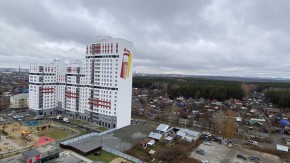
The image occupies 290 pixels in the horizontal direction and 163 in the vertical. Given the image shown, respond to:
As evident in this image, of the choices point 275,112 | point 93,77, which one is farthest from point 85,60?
point 275,112

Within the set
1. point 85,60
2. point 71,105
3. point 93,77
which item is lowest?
point 71,105

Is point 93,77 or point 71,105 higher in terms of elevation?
point 93,77

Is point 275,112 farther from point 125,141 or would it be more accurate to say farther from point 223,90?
point 125,141

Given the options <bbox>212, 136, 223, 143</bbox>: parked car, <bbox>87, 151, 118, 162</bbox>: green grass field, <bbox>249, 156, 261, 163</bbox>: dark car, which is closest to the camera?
<bbox>87, 151, 118, 162</bbox>: green grass field

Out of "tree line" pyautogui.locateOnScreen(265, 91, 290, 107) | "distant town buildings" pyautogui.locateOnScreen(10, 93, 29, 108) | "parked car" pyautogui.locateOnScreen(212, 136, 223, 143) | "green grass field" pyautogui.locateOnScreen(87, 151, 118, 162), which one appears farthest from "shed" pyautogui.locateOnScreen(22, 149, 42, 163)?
"tree line" pyautogui.locateOnScreen(265, 91, 290, 107)

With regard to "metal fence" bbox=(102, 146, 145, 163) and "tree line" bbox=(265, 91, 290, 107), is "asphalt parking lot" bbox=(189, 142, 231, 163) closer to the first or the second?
"metal fence" bbox=(102, 146, 145, 163)

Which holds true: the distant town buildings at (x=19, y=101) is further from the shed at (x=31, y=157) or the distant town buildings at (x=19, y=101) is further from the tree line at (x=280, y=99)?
the tree line at (x=280, y=99)

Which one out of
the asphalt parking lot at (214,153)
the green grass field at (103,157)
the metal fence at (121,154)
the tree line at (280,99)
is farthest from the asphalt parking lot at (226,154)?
the tree line at (280,99)
